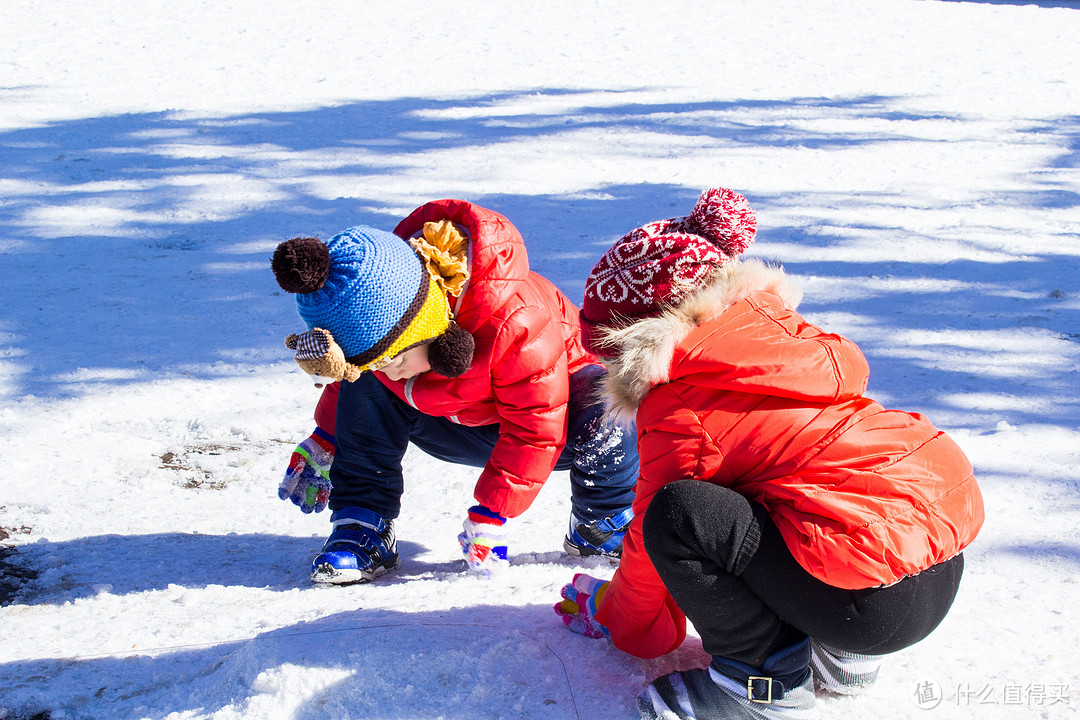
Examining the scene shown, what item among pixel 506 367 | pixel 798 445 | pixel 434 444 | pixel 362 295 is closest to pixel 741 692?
pixel 798 445

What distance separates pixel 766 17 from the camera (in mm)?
6895

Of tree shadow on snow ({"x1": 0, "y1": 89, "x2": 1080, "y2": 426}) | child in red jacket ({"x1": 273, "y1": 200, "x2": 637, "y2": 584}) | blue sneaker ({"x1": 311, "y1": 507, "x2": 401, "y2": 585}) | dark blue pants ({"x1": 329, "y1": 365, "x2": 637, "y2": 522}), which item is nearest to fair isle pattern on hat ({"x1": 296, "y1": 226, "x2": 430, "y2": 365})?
child in red jacket ({"x1": 273, "y1": 200, "x2": 637, "y2": 584})

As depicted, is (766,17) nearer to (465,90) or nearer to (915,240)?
(465,90)

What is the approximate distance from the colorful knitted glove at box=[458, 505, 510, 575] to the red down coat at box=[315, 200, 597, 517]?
2 centimetres

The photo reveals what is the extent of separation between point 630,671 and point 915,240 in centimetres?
276

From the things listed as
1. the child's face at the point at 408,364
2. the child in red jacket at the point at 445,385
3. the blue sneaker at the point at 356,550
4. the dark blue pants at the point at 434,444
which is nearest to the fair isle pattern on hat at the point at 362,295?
the child in red jacket at the point at 445,385

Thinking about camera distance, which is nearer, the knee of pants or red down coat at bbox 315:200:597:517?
the knee of pants

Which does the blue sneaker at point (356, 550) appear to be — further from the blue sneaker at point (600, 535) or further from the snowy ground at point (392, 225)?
the blue sneaker at point (600, 535)

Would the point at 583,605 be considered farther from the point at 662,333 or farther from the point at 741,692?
the point at 662,333

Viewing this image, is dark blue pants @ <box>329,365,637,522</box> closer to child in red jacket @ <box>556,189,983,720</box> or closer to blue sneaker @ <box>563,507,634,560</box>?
blue sneaker @ <box>563,507,634,560</box>

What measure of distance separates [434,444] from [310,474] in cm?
34

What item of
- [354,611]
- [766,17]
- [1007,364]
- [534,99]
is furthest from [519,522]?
[766,17]

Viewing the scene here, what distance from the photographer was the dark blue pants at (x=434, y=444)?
6.96ft

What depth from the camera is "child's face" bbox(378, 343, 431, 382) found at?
6.11 feet
